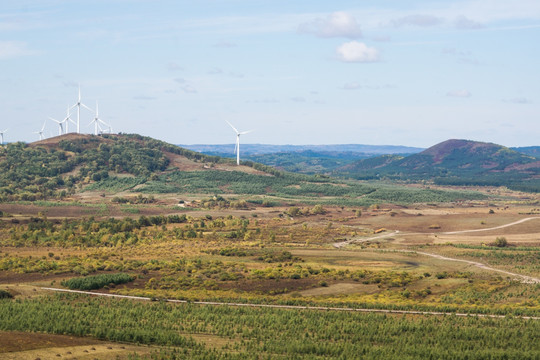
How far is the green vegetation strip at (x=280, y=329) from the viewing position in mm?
52625

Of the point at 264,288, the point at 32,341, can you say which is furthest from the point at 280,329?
the point at 264,288

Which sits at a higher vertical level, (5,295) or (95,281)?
(95,281)

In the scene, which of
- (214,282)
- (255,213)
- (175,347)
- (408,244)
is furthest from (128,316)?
(255,213)

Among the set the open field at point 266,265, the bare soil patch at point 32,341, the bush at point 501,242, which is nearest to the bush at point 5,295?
the open field at point 266,265

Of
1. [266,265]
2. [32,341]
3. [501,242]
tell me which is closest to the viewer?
[32,341]

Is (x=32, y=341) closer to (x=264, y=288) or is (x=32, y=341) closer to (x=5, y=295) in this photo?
(x=5, y=295)

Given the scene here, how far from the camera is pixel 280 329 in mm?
59406

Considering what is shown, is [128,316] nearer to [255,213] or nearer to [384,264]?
[384,264]

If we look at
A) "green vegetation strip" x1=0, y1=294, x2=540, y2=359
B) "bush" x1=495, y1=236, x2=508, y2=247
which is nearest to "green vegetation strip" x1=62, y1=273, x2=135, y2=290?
"green vegetation strip" x1=0, y1=294, x2=540, y2=359

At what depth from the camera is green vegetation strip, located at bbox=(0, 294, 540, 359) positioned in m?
52.6

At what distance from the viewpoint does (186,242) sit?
→ 416 ft

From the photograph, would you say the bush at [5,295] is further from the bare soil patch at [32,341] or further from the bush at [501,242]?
the bush at [501,242]

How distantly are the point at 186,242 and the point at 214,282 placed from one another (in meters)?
43.5

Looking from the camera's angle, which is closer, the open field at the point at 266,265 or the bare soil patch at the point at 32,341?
the bare soil patch at the point at 32,341
